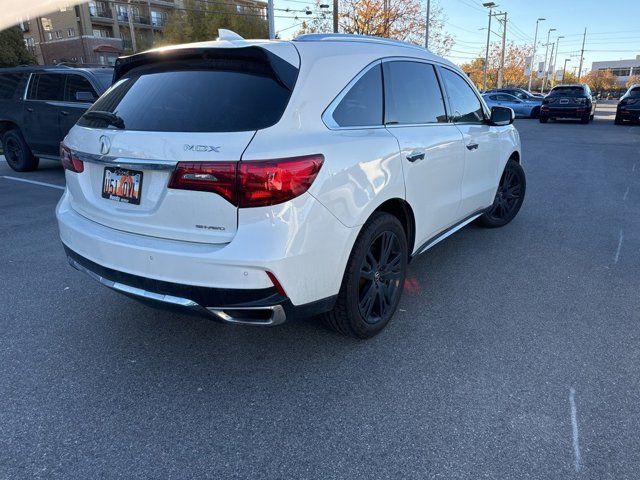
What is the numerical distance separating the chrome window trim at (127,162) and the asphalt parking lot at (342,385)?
1178 mm

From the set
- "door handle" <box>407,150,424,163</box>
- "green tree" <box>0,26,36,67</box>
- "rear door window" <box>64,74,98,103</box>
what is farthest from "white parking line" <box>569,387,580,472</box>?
"green tree" <box>0,26,36,67</box>

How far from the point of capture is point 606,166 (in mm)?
9812

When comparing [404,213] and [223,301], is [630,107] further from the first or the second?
[223,301]

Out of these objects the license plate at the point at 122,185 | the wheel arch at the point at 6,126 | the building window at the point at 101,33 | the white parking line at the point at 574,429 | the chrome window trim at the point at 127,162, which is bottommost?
the white parking line at the point at 574,429

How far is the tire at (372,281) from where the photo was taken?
8.93ft

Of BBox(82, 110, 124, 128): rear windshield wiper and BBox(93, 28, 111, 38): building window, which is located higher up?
BBox(93, 28, 111, 38): building window

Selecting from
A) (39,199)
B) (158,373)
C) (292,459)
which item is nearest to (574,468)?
(292,459)

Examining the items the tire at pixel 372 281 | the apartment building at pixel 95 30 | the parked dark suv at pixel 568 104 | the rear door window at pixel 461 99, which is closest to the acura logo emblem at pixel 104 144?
the tire at pixel 372 281

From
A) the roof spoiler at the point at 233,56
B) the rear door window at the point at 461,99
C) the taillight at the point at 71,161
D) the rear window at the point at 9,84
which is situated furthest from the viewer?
the rear window at the point at 9,84

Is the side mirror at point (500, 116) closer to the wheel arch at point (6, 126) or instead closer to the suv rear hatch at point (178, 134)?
the suv rear hatch at point (178, 134)

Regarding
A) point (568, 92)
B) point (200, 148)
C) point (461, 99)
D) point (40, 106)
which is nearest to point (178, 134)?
point (200, 148)

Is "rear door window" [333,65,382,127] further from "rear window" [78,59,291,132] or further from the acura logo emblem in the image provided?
the acura logo emblem

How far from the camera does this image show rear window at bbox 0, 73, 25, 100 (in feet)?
28.3

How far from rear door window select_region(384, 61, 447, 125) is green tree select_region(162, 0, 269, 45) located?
3928 centimetres
